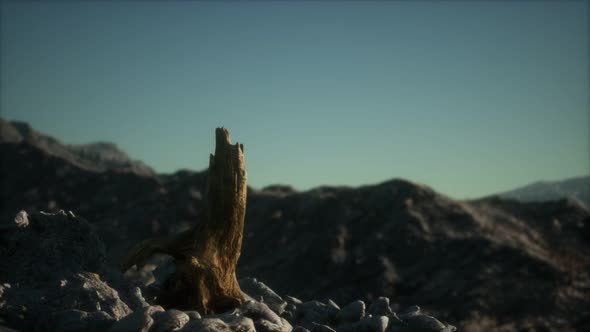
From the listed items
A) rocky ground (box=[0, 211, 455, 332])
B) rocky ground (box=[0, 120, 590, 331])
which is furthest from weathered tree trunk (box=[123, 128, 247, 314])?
rocky ground (box=[0, 120, 590, 331])

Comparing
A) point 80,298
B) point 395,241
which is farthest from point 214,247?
point 395,241

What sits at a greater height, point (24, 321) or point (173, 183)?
point (173, 183)

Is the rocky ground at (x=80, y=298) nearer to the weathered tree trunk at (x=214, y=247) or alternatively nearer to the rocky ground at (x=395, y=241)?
the weathered tree trunk at (x=214, y=247)

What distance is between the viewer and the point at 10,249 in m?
5.40

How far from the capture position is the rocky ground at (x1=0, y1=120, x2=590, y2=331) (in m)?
16.2

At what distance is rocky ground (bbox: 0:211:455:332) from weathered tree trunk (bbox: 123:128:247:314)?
1.20ft

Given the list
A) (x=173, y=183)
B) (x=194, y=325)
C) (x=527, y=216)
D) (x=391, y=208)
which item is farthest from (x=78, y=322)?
(x=173, y=183)

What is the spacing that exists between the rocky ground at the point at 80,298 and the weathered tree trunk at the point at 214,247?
0.37 m

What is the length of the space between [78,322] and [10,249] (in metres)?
1.61

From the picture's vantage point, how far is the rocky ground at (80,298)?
4535 millimetres

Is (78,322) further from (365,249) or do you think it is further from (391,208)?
(391,208)

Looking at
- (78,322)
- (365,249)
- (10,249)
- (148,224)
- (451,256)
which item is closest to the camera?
(78,322)

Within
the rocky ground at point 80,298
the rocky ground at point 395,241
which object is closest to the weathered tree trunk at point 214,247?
the rocky ground at point 80,298

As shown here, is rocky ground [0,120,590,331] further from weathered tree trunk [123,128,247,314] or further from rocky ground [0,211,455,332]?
weathered tree trunk [123,128,247,314]
